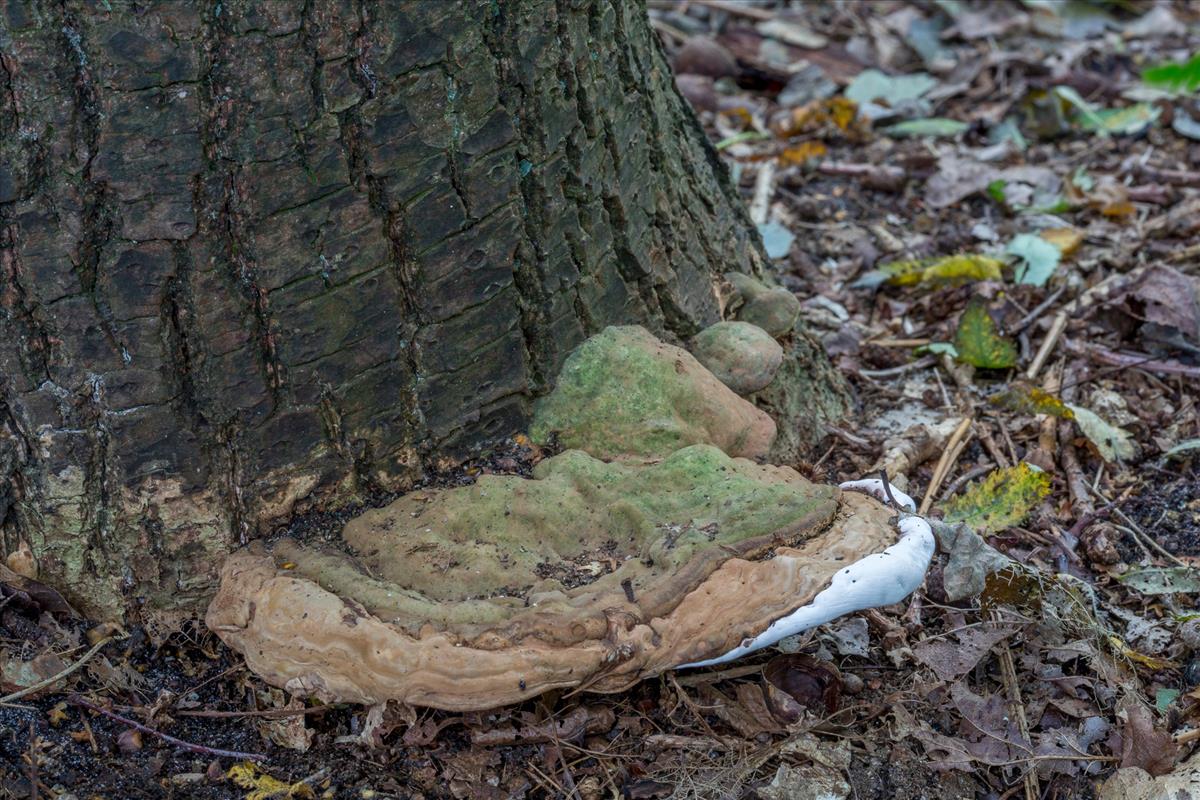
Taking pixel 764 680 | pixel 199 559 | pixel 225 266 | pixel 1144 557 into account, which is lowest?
pixel 1144 557

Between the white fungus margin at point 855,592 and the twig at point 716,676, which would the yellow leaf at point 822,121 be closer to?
the twig at point 716,676

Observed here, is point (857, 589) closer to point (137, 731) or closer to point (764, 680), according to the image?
point (764, 680)

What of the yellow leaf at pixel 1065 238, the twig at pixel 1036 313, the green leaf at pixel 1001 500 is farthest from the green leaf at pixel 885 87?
the green leaf at pixel 1001 500

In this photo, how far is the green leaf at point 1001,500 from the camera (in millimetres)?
3309

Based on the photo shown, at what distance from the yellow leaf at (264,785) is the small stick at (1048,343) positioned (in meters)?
3.04

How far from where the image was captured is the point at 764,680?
2.71 m

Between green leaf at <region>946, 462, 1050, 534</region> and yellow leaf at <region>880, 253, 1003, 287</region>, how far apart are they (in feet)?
5.43

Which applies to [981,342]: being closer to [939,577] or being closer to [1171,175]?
[939,577]

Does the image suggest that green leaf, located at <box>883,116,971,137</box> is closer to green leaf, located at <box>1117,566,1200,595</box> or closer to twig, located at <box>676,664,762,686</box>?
green leaf, located at <box>1117,566,1200,595</box>

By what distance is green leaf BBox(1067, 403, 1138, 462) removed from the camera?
377 centimetres

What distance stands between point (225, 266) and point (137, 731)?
1.13 metres

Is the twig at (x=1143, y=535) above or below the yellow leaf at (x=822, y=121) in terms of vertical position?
below

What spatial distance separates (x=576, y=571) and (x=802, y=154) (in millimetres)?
4362

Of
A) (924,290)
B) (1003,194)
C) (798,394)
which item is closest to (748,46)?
(1003,194)
